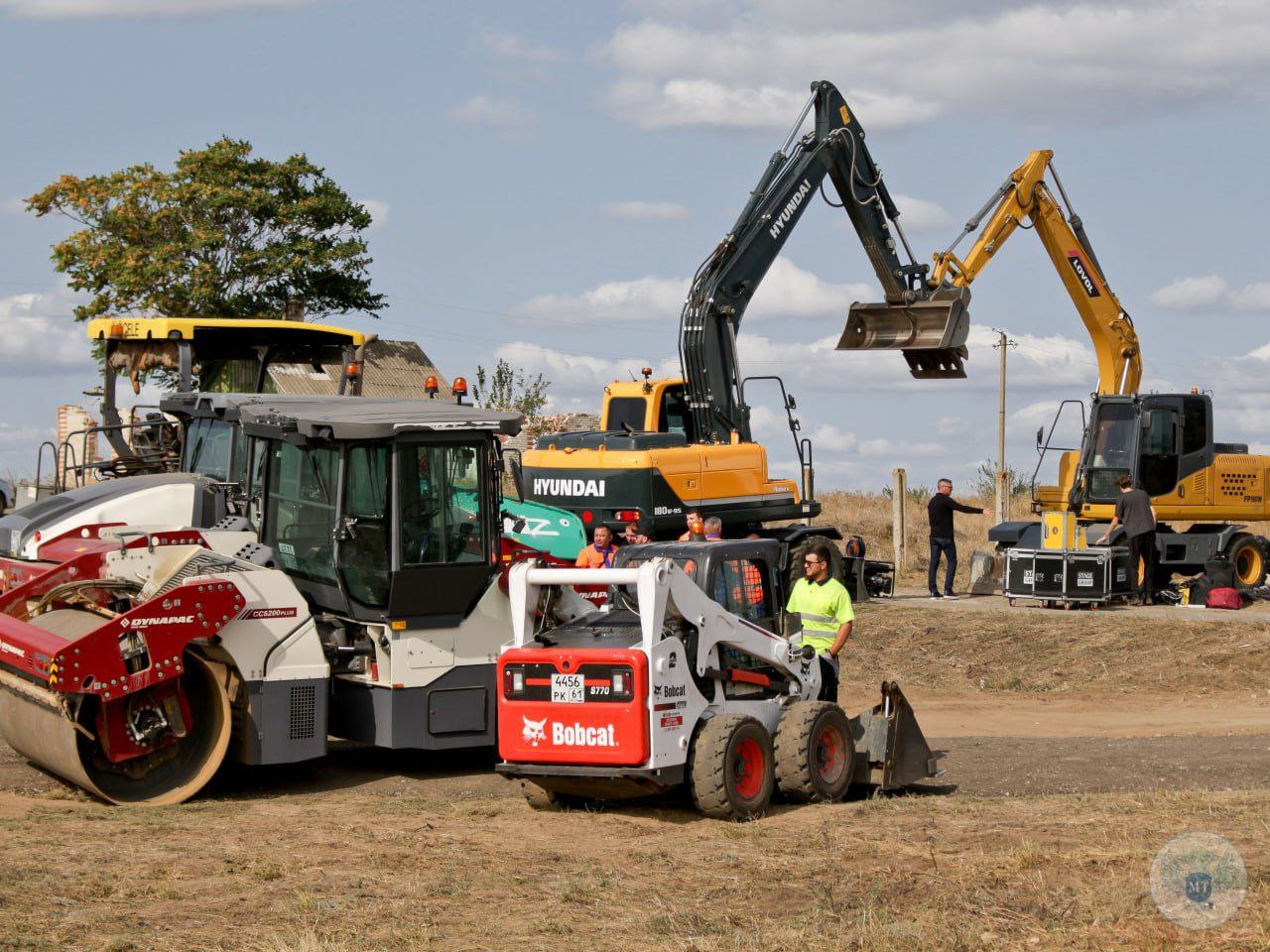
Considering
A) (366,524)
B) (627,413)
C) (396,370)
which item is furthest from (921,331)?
(396,370)

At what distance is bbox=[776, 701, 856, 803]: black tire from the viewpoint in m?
10.8

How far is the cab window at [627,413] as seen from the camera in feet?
73.3

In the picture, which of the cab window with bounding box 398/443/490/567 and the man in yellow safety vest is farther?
the cab window with bounding box 398/443/490/567

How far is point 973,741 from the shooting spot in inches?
558

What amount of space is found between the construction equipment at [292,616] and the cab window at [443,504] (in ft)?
0.05

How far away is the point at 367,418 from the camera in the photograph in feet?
39.8

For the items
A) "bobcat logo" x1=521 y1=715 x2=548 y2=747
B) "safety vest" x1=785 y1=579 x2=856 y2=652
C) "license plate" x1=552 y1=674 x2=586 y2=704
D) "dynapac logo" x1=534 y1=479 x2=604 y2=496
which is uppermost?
"dynapac logo" x1=534 y1=479 x2=604 y2=496

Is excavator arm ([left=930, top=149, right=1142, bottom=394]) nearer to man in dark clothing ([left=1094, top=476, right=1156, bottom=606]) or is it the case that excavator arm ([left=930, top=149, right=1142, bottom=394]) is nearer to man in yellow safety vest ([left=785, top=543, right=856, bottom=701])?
man in dark clothing ([left=1094, top=476, right=1156, bottom=606])

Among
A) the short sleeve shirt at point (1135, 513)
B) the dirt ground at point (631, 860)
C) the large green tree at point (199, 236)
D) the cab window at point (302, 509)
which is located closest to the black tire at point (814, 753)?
the dirt ground at point (631, 860)

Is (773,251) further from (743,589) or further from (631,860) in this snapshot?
(631,860)

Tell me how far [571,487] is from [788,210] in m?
5.48

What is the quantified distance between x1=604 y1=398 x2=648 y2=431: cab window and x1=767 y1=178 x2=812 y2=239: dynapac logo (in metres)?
2.99

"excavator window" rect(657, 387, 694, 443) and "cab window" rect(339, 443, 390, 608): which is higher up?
"excavator window" rect(657, 387, 694, 443)

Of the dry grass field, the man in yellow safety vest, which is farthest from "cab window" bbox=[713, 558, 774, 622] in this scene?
the dry grass field
